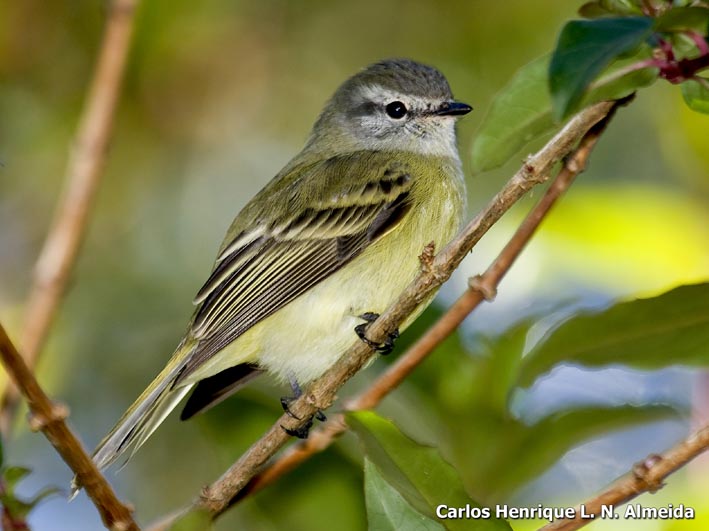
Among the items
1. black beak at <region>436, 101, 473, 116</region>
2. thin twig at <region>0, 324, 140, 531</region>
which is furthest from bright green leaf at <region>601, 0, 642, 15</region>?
black beak at <region>436, 101, 473, 116</region>

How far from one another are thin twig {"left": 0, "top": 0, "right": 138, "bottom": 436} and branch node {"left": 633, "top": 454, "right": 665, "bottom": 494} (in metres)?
1.47

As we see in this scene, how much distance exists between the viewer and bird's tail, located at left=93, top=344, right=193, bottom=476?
2.87 metres

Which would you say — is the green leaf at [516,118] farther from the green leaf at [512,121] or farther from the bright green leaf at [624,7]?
the bright green leaf at [624,7]

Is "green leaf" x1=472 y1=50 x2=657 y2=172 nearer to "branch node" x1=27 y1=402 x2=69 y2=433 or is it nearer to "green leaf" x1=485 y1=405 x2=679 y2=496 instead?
"green leaf" x1=485 y1=405 x2=679 y2=496

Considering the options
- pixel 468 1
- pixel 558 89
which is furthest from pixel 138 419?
pixel 468 1

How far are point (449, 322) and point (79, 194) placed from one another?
1.03 metres

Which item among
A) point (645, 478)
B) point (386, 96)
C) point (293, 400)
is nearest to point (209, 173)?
point (386, 96)

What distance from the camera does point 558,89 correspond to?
1685mm

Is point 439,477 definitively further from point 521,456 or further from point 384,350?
point 384,350

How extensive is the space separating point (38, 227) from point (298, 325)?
6.71ft

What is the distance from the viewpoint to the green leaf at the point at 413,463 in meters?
1.90

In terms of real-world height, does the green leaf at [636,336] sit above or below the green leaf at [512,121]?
below

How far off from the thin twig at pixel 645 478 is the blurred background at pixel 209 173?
4.24 feet

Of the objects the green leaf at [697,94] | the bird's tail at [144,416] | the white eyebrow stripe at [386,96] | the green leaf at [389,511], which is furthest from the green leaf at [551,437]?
the white eyebrow stripe at [386,96]
